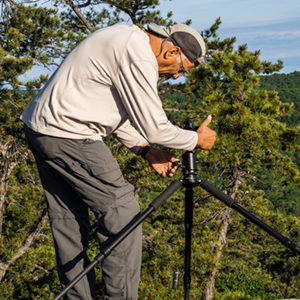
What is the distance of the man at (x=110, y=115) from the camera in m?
1.19

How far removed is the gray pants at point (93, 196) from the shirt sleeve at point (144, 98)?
0.59 ft

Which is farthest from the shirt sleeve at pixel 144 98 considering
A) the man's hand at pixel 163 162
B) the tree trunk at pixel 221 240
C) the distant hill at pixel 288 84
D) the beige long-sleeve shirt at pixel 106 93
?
the distant hill at pixel 288 84

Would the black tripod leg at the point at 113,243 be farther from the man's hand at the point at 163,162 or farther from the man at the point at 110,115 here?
the man's hand at the point at 163,162

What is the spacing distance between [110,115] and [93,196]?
0.27 metres

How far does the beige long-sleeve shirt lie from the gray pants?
53 millimetres

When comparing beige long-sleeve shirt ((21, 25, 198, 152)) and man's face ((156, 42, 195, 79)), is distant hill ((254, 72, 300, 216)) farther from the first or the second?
beige long-sleeve shirt ((21, 25, 198, 152))

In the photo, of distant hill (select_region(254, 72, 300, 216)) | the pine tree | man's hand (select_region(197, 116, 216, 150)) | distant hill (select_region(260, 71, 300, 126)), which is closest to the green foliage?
the pine tree

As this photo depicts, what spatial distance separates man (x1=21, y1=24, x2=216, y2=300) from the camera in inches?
46.7

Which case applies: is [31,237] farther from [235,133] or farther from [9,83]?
[235,133]

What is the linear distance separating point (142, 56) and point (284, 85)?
6414 centimetres

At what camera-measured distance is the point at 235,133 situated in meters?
5.80

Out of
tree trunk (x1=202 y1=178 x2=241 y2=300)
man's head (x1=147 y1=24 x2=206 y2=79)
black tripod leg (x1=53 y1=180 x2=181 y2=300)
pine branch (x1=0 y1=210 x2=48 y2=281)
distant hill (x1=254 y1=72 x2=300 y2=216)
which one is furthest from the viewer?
distant hill (x1=254 y1=72 x2=300 y2=216)

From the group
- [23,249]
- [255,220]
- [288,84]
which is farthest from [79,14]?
[288,84]

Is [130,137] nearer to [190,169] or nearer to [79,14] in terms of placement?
[190,169]
